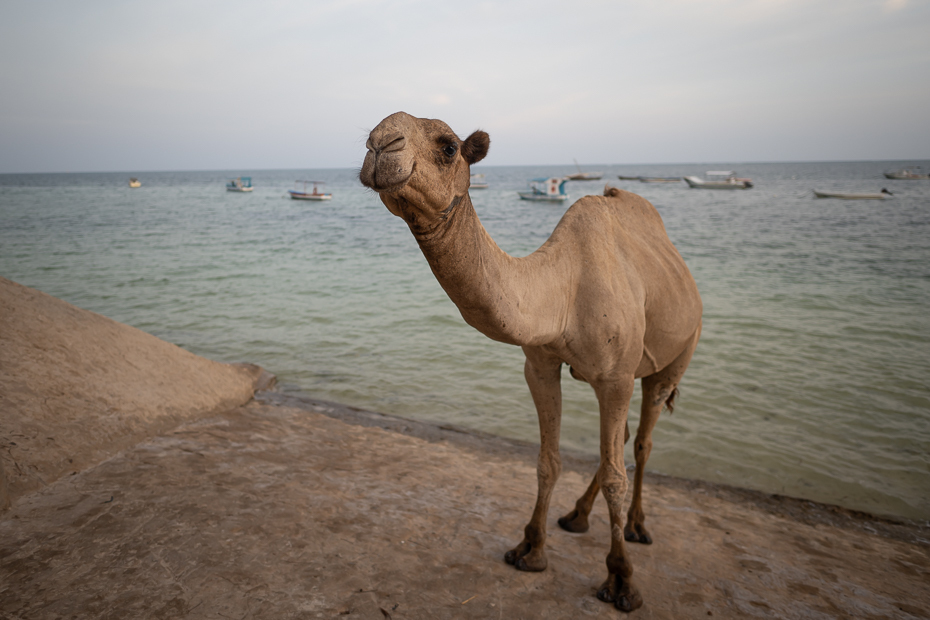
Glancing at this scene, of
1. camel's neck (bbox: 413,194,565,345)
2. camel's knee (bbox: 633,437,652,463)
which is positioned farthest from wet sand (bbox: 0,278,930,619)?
camel's neck (bbox: 413,194,565,345)

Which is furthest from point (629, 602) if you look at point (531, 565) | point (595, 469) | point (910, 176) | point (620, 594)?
point (910, 176)

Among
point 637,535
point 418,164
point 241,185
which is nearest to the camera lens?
point 418,164

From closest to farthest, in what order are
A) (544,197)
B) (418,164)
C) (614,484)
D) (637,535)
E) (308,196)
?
(418,164) < (614,484) < (637,535) < (544,197) < (308,196)

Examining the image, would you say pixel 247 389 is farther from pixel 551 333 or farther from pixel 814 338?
pixel 814 338

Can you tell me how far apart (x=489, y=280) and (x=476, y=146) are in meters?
0.55

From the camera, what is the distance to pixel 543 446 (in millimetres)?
3467

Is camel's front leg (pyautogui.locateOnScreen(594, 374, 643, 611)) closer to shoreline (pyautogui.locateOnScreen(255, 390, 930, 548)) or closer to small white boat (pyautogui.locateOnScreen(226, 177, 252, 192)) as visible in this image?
shoreline (pyautogui.locateOnScreen(255, 390, 930, 548))

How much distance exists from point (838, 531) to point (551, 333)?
3802 millimetres

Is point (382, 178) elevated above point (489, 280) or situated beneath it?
elevated above

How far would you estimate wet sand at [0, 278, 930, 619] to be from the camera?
2.86 m

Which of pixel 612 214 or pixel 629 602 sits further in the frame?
pixel 612 214

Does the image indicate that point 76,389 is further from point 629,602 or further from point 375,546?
point 629,602

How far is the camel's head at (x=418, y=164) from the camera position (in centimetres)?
169

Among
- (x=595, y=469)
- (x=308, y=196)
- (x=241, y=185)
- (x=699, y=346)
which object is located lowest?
(x=595, y=469)
